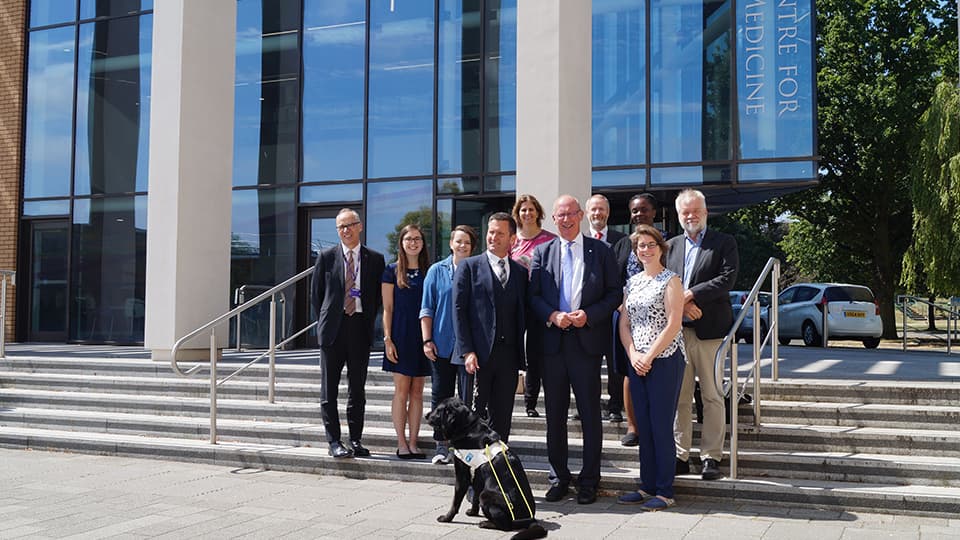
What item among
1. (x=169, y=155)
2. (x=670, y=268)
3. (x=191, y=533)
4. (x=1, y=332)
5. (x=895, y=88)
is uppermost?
(x=895, y=88)

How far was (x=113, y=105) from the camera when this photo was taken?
16.3 m

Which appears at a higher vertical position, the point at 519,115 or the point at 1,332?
the point at 519,115

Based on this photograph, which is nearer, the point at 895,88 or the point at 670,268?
→ the point at 670,268

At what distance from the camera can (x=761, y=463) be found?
6340 mm

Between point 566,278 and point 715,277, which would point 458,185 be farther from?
point 715,277

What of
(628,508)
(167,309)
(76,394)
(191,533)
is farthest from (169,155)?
(628,508)

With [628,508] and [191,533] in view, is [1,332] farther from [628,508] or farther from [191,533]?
[628,508]

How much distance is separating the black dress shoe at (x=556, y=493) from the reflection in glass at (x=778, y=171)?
862cm

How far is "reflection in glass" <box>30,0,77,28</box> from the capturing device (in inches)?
655

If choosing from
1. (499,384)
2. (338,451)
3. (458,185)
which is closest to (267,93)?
(458,185)

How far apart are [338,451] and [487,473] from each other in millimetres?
2178

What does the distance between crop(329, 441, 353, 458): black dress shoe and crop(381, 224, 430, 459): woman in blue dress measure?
42 centimetres

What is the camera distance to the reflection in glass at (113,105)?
16.0 metres

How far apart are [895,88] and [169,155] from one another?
24.4m
